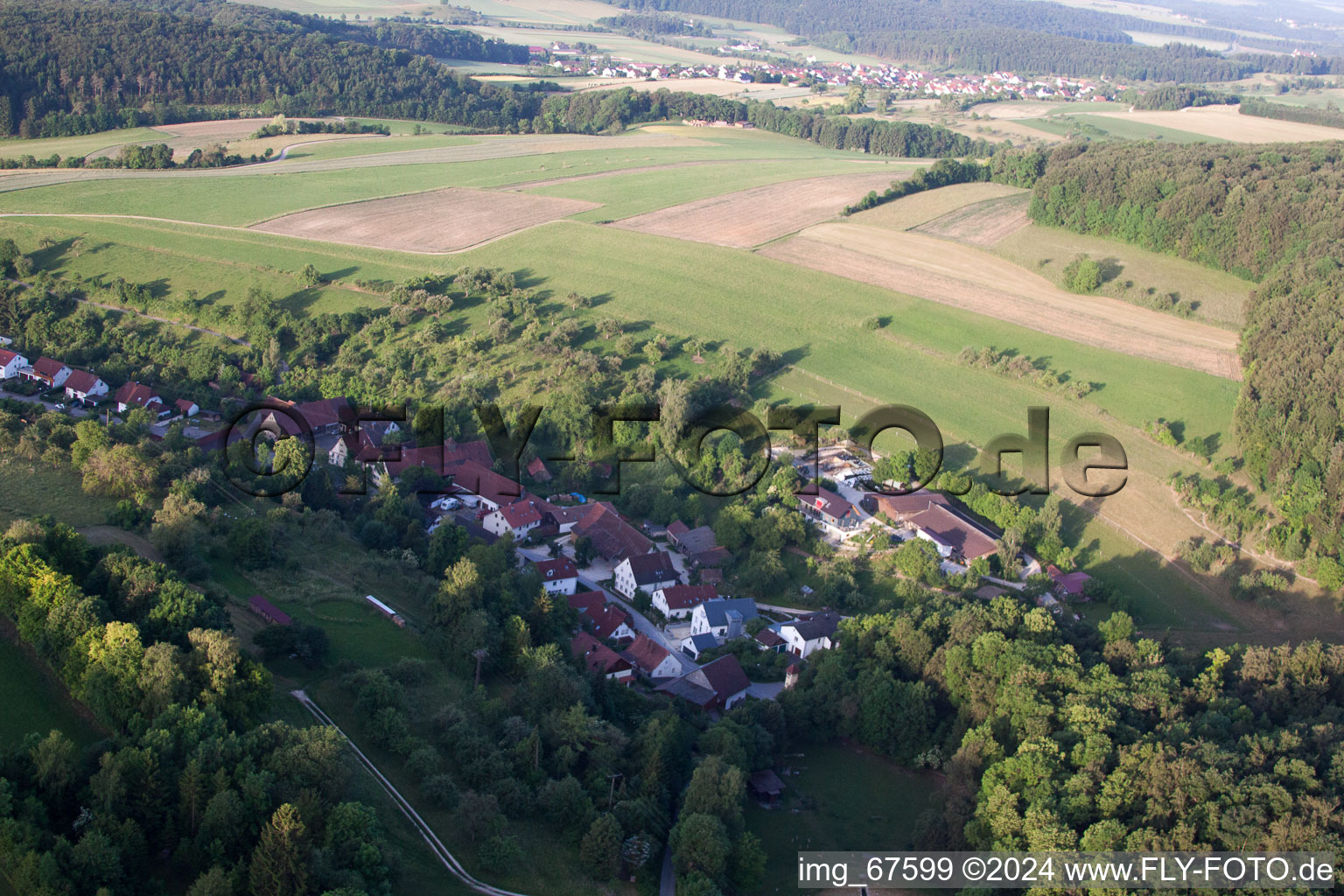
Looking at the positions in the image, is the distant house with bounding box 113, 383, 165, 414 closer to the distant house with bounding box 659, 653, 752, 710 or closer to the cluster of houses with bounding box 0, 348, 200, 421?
the cluster of houses with bounding box 0, 348, 200, 421

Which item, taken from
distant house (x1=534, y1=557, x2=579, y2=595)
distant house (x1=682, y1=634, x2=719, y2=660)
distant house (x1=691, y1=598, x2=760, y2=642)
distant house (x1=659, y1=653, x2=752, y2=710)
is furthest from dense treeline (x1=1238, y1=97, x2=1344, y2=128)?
distant house (x1=659, y1=653, x2=752, y2=710)

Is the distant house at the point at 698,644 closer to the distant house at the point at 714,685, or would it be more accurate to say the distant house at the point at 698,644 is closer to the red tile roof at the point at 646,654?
the red tile roof at the point at 646,654

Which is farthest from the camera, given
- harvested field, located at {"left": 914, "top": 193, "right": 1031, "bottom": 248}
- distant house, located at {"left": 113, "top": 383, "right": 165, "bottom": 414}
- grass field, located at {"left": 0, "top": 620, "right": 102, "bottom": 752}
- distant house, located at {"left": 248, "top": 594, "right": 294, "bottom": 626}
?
harvested field, located at {"left": 914, "top": 193, "right": 1031, "bottom": 248}

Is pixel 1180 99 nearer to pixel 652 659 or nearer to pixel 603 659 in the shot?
pixel 652 659

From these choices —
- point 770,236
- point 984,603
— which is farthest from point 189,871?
point 770,236

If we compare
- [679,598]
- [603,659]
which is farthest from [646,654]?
[679,598]
